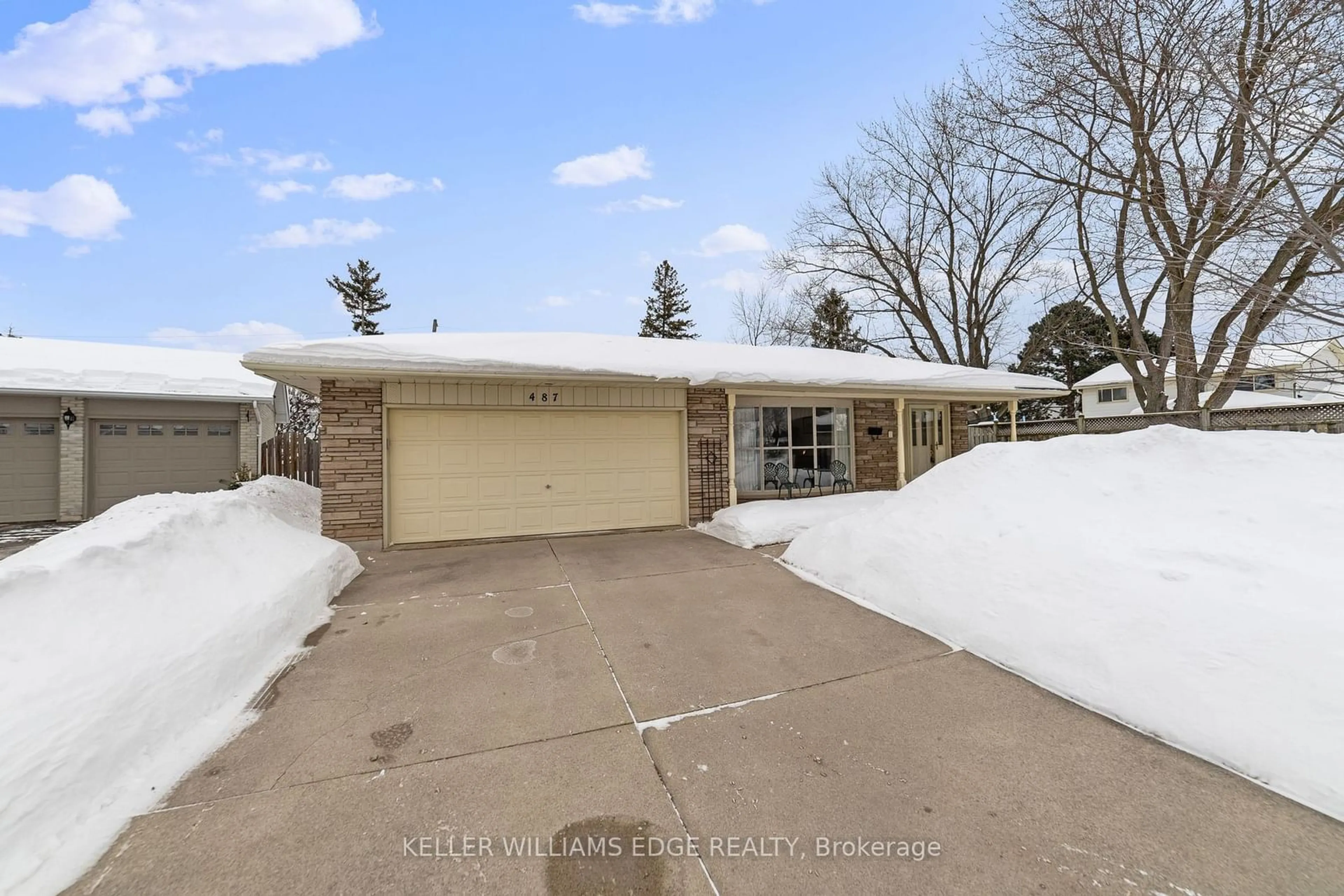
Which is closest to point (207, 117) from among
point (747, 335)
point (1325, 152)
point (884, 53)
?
point (884, 53)

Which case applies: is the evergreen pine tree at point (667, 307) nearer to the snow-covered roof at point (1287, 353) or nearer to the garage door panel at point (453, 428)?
the snow-covered roof at point (1287, 353)

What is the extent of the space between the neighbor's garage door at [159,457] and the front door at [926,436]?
50.6 feet

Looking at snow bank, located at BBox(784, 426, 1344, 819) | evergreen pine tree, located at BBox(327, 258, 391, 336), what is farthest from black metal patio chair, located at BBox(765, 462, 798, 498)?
evergreen pine tree, located at BBox(327, 258, 391, 336)

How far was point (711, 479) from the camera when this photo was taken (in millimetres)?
8852

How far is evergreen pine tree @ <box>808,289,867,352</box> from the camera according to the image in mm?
22516

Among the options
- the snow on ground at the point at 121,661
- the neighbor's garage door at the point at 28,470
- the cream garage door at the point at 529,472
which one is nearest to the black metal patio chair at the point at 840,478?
the cream garage door at the point at 529,472

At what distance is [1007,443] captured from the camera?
6113 millimetres

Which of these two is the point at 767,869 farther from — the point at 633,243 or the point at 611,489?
the point at 633,243

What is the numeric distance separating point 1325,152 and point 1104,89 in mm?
8696

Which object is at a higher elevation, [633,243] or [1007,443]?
[633,243]

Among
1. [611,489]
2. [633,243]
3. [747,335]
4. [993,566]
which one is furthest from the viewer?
[747,335]

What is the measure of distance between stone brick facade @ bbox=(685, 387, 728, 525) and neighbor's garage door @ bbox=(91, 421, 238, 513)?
34.3ft

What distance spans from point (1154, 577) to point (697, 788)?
136 inches

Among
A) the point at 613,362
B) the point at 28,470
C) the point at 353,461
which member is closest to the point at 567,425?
the point at 613,362
